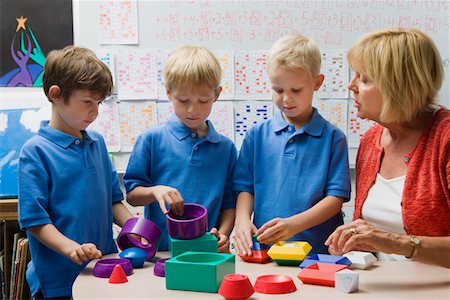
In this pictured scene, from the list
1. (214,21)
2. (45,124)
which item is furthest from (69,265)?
(214,21)

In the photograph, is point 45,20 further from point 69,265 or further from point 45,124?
point 69,265

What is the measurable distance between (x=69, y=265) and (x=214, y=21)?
1943mm

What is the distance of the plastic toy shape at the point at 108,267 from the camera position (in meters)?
1.36

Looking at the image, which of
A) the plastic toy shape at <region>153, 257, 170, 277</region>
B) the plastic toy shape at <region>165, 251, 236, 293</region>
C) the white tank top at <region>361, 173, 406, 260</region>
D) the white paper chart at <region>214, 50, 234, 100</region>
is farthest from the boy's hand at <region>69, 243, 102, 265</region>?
the white paper chart at <region>214, 50, 234, 100</region>

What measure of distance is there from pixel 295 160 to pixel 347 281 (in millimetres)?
641

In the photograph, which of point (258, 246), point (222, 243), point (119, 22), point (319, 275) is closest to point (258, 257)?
point (258, 246)

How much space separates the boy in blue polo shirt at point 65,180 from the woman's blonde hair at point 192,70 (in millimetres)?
212

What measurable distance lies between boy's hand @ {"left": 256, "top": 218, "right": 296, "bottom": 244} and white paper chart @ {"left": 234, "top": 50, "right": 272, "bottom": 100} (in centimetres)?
172

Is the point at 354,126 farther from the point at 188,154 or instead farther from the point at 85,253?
the point at 85,253

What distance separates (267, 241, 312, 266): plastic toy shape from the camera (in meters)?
1.44

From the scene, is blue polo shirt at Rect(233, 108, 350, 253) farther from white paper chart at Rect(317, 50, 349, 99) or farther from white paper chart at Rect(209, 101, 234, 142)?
white paper chart at Rect(317, 50, 349, 99)

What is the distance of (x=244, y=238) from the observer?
158cm

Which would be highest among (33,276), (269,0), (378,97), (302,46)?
(269,0)

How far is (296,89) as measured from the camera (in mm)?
1764
